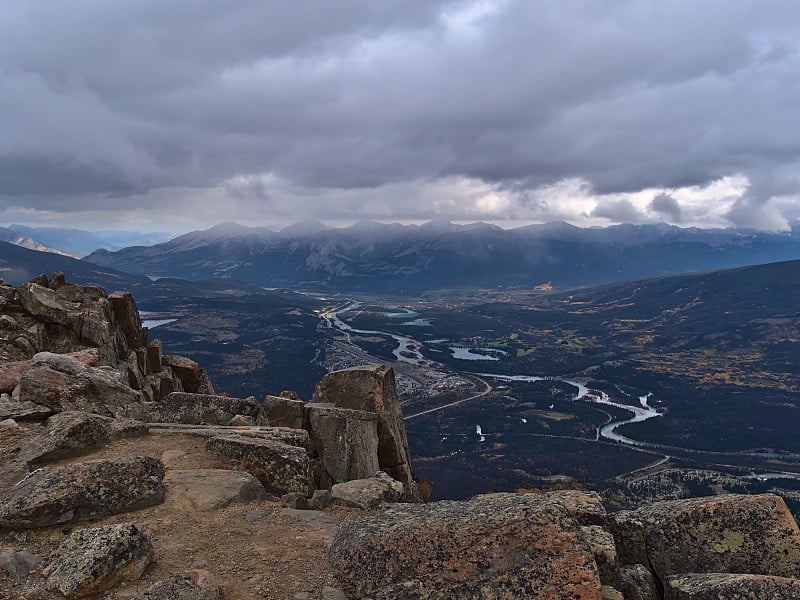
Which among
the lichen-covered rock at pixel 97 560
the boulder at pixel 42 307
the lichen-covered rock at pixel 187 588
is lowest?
the lichen-covered rock at pixel 187 588

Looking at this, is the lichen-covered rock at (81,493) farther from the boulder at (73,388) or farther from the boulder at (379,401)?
the boulder at (379,401)

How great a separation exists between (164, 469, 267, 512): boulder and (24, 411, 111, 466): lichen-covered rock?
3361mm

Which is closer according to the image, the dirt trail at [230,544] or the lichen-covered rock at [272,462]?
the dirt trail at [230,544]

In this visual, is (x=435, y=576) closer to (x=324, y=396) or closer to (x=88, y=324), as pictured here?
(x=324, y=396)

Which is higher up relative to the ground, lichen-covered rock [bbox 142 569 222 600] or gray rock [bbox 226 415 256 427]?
lichen-covered rock [bbox 142 569 222 600]

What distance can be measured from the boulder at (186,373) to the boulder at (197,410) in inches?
707

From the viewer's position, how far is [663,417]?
19200 centimetres

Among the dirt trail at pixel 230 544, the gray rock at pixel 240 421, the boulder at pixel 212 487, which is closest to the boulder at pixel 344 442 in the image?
the gray rock at pixel 240 421

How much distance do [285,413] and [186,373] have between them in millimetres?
19746

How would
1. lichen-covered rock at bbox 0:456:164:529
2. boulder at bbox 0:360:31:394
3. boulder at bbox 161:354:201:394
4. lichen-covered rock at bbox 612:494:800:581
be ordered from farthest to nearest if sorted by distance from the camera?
boulder at bbox 161:354:201:394 → boulder at bbox 0:360:31:394 → lichen-covered rock at bbox 612:494:800:581 → lichen-covered rock at bbox 0:456:164:529

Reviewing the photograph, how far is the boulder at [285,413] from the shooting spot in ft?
90.4

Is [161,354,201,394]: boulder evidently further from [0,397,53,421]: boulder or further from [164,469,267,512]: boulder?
[164,469,267,512]: boulder

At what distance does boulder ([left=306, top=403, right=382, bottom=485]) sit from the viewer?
24531 millimetres

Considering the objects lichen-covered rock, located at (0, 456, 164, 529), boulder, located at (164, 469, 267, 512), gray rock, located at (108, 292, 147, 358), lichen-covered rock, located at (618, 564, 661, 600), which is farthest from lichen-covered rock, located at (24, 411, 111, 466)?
gray rock, located at (108, 292, 147, 358)
